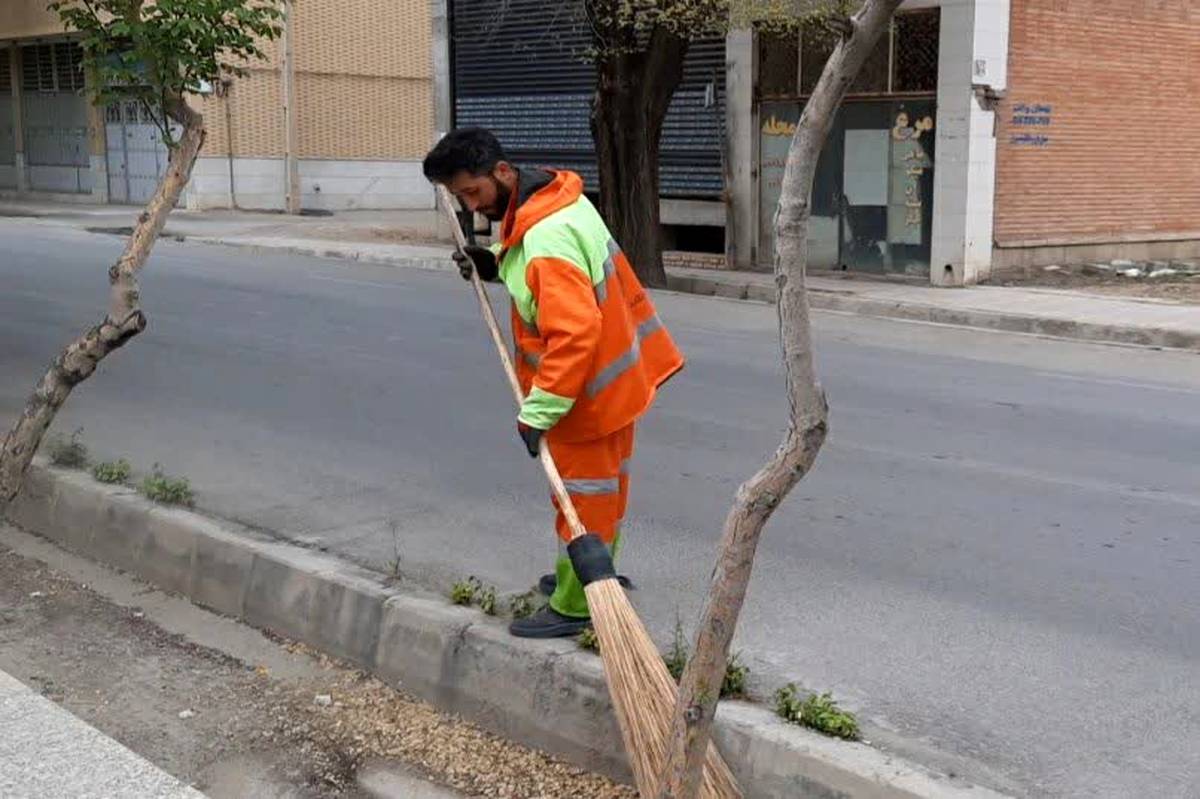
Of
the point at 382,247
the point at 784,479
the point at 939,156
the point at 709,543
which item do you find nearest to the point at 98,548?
the point at 709,543

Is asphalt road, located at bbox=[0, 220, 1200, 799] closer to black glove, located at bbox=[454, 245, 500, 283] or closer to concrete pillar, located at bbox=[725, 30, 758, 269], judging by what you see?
black glove, located at bbox=[454, 245, 500, 283]

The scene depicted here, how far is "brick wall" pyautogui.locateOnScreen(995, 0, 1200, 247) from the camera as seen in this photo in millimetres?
17312

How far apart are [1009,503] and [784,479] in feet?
13.4

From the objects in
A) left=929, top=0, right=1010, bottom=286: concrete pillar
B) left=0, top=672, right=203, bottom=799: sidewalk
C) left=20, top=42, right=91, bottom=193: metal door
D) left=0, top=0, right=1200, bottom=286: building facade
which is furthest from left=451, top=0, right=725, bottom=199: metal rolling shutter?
left=20, top=42, right=91, bottom=193: metal door

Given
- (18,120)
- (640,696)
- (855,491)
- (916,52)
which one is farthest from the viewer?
(18,120)

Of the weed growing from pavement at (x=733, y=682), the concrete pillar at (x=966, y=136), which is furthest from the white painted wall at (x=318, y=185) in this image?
the weed growing from pavement at (x=733, y=682)

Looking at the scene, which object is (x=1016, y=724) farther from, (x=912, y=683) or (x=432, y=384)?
(x=432, y=384)

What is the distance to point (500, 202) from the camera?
439cm

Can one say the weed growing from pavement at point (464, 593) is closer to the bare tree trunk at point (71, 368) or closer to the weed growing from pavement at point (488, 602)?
the weed growing from pavement at point (488, 602)

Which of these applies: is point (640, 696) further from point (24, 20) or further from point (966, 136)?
point (24, 20)

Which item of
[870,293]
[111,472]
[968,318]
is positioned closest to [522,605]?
[111,472]

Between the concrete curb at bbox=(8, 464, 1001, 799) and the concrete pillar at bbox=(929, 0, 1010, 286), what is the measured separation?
41.3 feet

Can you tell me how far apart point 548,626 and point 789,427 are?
65.1 inches

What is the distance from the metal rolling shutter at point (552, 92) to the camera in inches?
775
